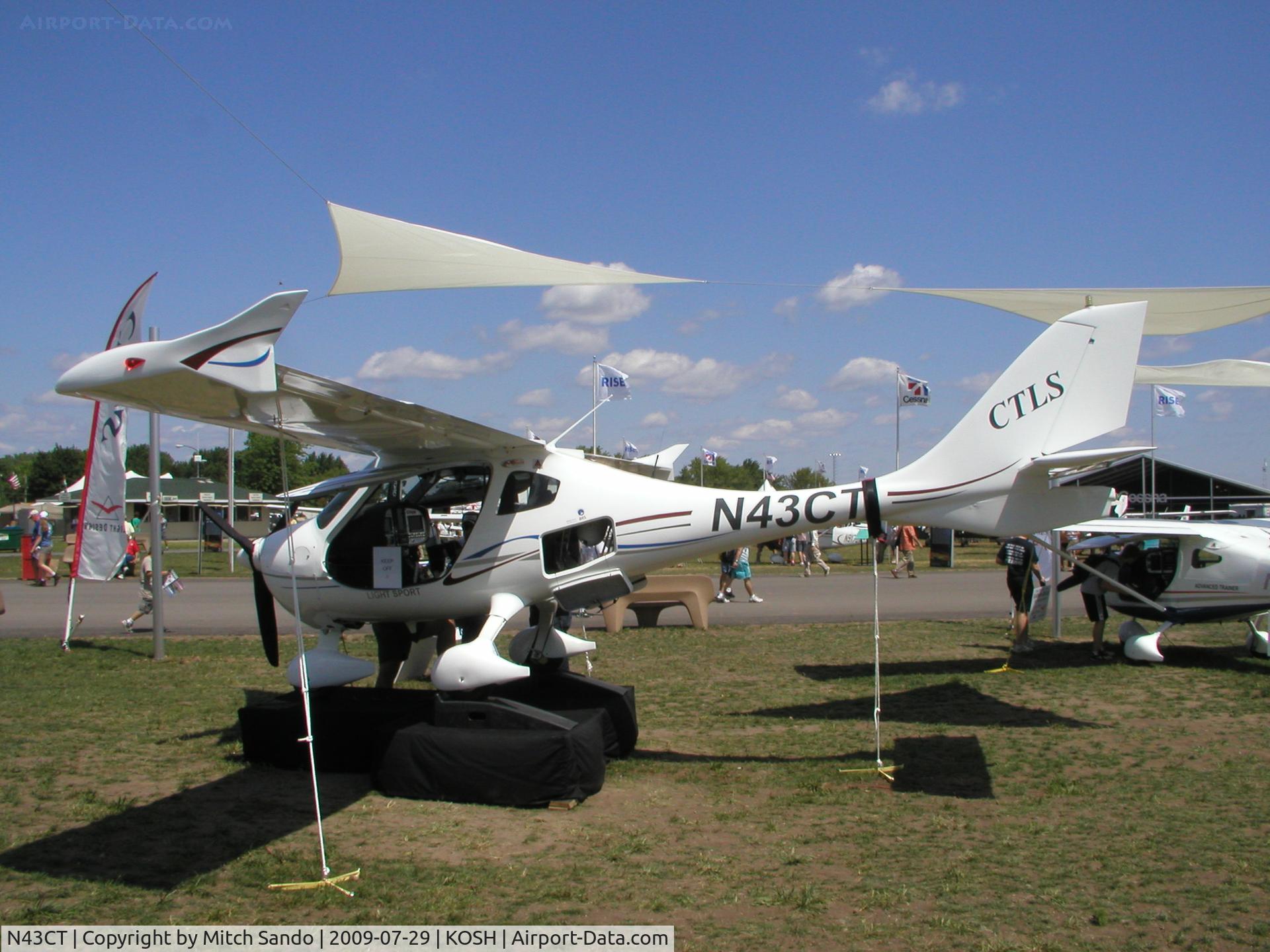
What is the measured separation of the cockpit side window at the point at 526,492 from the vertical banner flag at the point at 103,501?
7.81 metres

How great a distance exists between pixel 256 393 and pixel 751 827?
13.5 feet

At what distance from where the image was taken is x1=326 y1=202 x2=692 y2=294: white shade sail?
27.4 ft

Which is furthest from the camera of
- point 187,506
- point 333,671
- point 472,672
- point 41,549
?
point 187,506

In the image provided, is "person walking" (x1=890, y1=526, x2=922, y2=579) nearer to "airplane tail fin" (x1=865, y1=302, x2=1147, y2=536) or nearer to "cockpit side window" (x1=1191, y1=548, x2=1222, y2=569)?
"cockpit side window" (x1=1191, y1=548, x2=1222, y2=569)

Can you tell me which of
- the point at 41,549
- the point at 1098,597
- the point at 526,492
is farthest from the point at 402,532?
the point at 41,549

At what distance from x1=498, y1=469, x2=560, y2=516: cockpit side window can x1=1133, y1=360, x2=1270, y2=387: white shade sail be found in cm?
700

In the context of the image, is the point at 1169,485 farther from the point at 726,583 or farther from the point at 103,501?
the point at 103,501

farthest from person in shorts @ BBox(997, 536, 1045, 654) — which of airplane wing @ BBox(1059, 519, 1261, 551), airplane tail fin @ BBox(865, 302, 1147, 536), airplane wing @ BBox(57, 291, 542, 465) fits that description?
airplane wing @ BBox(57, 291, 542, 465)

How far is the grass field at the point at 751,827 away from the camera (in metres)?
4.79

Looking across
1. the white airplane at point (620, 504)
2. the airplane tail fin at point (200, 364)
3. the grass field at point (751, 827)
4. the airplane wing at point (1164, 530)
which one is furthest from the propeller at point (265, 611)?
the airplane wing at point (1164, 530)

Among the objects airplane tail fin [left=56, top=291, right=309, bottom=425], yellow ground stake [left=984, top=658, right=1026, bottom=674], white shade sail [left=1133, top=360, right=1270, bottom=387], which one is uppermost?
white shade sail [left=1133, top=360, right=1270, bottom=387]

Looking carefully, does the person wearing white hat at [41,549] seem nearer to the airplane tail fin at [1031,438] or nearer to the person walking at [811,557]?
the person walking at [811,557]

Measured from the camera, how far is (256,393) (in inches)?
190

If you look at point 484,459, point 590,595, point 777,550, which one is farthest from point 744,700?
point 777,550
